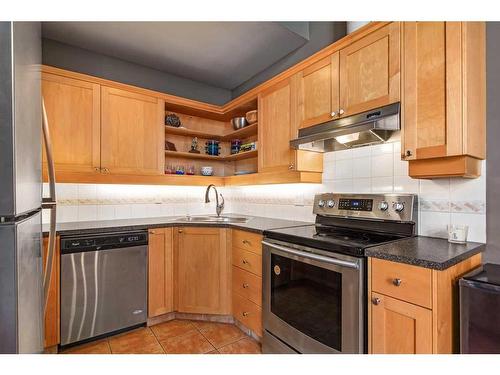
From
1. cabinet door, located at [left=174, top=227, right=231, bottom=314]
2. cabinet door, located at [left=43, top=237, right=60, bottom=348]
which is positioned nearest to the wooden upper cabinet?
cabinet door, located at [left=174, top=227, right=231, bottom=314]

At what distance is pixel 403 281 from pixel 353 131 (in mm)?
881

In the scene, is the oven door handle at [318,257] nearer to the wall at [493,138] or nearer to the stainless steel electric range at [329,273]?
the stainless steel electric range at [329,273]

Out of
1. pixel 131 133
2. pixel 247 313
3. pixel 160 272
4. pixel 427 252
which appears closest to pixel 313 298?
pixel 427 252

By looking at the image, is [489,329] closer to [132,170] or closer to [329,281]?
[329,281]

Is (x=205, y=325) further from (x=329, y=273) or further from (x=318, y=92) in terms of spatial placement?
(x=318, y=92)

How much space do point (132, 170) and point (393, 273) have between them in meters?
2.24

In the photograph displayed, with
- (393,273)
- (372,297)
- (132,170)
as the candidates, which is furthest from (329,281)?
(132,170)

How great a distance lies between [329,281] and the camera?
4.84ft

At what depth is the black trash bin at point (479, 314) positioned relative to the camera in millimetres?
1045

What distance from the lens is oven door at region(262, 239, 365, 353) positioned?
1351 millimetres

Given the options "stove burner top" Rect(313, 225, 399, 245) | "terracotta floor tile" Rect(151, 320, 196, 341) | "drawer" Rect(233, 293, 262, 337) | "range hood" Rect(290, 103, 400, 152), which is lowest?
"terracotta floor tile" Rect(151, 320, 196, 341)

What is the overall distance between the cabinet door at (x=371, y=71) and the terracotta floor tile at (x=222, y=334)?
189 centimetres

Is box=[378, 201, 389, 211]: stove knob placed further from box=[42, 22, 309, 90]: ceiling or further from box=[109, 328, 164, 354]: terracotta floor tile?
box=[109, 328, 164, 354]: terracotta floor tile

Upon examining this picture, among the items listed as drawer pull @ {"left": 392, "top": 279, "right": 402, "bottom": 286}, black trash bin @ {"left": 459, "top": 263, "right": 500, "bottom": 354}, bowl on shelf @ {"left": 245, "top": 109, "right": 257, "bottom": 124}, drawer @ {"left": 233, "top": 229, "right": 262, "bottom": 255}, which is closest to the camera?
black trash bin @ {"left": 459, "top": 263, "right": 500, "bottom": 354}
